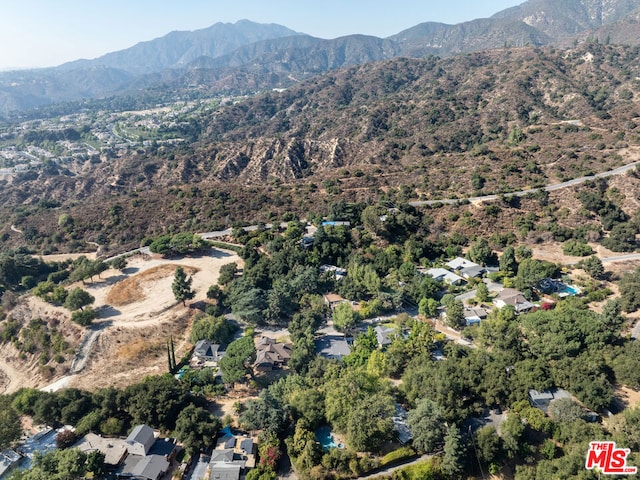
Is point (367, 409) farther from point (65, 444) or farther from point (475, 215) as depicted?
point (475, 215)

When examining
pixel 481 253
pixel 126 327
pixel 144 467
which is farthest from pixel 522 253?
pixel 126 327

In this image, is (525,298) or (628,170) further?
(628,170)

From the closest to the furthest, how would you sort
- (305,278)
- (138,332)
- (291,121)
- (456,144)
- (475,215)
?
(138,332) < (305,278) < (475,215) < (456,144) < (291,121)

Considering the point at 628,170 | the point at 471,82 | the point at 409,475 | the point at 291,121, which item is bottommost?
the point at 409,475

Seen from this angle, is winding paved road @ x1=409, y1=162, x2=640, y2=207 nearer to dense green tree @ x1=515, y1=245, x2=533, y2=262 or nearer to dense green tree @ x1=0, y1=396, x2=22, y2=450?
dense green tree @ x1=515, y1=245, x2=533, y2=262

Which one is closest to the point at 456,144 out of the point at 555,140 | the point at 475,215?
the point at 555,140

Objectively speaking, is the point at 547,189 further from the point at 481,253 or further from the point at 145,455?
the point at 145,455
